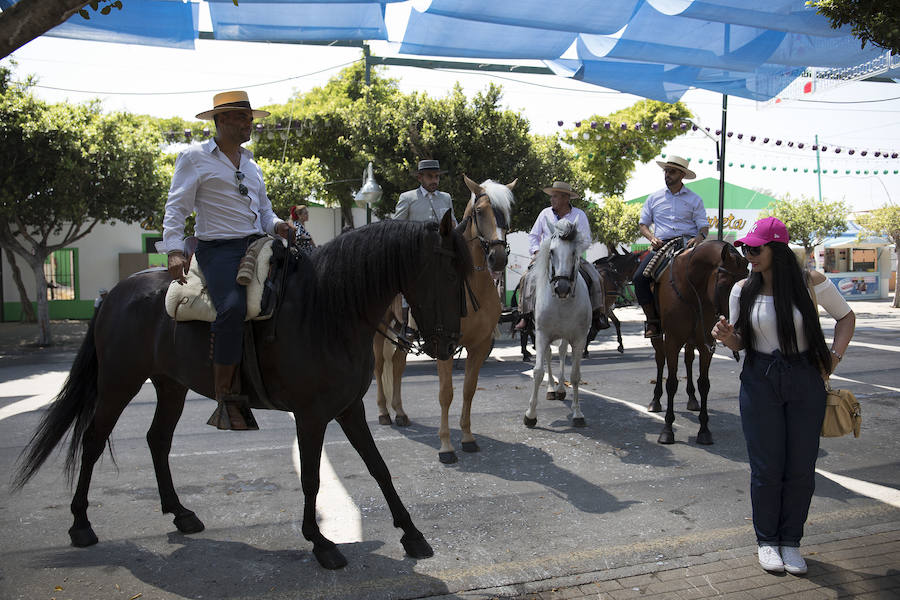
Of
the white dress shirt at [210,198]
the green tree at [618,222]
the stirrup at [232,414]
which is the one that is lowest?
the stirrup at [232,414]

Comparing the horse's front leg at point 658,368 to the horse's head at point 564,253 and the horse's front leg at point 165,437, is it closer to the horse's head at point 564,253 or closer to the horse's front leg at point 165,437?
the horse's head at point 564,253

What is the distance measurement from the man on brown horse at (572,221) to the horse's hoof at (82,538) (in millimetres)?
5257

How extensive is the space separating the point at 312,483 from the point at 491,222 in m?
3.04

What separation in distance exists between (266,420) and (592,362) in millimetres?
6970

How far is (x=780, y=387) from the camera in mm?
3723

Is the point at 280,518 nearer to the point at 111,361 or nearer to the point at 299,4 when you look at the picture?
the point at 111,361

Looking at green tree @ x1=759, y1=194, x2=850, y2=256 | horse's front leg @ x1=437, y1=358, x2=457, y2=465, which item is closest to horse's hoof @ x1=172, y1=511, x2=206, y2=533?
horse's front leg @ x1=437, y1=358, x2=457, y2=465

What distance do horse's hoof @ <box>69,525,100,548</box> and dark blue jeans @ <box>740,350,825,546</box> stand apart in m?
4.08

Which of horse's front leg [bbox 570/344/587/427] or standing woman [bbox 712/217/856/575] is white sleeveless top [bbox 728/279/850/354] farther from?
horse's front leg [bbox 570/344/587/427]

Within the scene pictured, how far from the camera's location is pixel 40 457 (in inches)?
166

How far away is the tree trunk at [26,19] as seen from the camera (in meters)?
2.87

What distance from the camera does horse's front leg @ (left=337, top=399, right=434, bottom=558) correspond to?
3895 millimetres

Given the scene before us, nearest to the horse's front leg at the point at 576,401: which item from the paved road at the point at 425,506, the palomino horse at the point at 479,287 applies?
the paved road at the point at 425,506

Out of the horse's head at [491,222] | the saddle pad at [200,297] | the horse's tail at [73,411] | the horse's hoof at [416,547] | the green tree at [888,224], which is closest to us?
the saddle pad at [200,297]
